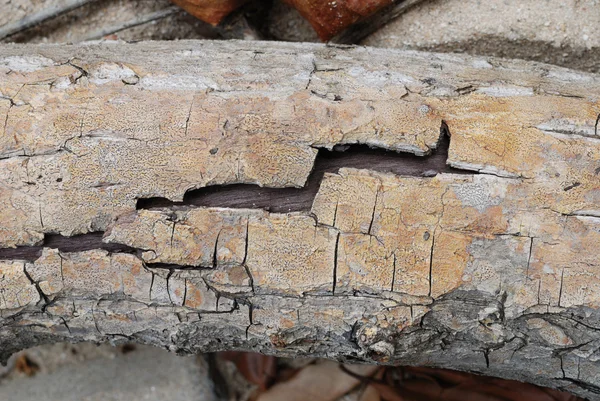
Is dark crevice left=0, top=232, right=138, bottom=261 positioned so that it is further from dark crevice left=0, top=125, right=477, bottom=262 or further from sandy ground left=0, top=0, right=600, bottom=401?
sandy ground left=0, top=0, right=600, bottom=401

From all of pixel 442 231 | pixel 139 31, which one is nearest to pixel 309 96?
pixel 442 231

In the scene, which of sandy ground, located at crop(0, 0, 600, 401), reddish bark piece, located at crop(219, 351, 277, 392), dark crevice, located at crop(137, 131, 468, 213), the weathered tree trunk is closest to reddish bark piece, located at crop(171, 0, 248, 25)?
sandy ground, located at crop(0, 0, 600, 401)

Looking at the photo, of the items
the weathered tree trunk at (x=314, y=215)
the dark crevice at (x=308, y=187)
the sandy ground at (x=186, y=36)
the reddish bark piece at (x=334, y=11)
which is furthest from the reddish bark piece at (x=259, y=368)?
the reddish bark piece at (x=334, y=11)

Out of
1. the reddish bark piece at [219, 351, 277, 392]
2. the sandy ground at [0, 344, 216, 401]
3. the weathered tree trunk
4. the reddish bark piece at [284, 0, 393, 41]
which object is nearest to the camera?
the weathered tree trunk

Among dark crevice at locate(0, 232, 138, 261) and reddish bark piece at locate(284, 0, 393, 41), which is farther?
reddish bark piece at locate(284, 0, 393, 41)

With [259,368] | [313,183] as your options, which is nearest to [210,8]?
[313,183]

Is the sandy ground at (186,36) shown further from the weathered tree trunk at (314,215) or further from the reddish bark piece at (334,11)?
the weathered tree trunk at (314,215)

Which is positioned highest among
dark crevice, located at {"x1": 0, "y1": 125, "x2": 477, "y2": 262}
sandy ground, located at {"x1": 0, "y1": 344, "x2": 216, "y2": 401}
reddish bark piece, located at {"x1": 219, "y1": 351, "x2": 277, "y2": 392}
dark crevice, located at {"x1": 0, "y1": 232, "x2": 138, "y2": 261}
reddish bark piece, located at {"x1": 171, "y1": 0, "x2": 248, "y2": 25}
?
reddish bark piece, located at {"x1": 171, "y1": 0, "x2": 248, "y2": 25}
